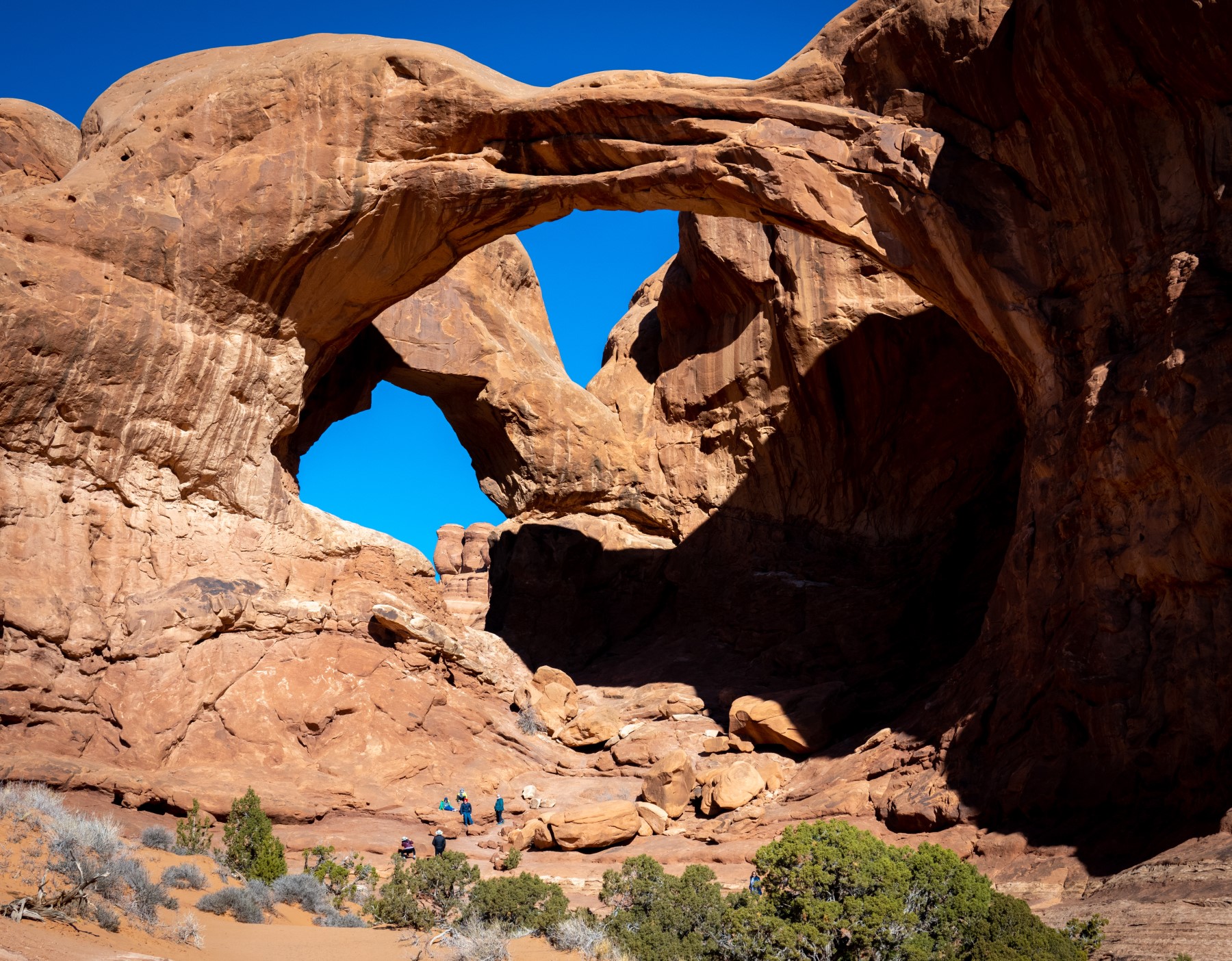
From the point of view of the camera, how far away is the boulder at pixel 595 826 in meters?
Result: 17.1

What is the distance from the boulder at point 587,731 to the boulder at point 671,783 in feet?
8.25

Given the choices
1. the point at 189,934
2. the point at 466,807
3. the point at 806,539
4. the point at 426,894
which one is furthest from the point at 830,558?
the point at 189,934

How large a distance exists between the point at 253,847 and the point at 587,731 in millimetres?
8529

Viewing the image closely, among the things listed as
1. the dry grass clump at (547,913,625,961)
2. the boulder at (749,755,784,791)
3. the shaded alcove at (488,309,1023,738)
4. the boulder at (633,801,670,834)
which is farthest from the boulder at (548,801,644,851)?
the shaded alcove at (488,309,1023,738)

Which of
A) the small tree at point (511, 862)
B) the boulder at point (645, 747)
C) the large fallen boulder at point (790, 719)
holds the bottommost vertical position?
the small tree at point (511, 862)

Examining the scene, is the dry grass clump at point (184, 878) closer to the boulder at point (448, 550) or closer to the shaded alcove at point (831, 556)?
the shaded alcove at point (831, 556)

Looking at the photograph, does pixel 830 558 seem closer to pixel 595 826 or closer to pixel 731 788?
pixel 731 788

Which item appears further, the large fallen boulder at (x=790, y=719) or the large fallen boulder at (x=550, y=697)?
the large fallen boulder at (x=550, y=697)

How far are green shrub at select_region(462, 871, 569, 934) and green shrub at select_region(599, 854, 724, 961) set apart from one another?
2.17ft

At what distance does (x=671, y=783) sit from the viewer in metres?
18.8

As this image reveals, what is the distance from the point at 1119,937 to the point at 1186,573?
4699 mm

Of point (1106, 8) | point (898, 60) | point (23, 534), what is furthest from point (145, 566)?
point (1106, 8)

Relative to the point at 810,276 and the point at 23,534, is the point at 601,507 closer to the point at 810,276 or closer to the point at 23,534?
the point at 810,276

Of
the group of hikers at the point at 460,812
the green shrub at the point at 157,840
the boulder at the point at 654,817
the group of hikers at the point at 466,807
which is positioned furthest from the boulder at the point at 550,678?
the green shrub at the point at 157,840
